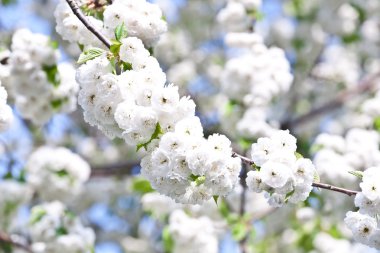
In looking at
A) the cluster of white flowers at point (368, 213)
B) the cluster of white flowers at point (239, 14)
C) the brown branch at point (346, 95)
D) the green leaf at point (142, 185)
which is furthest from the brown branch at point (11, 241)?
the brown branch at point (346, 95)

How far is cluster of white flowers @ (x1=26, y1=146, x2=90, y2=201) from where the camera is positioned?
5578 mm

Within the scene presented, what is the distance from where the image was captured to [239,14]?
5.71 m

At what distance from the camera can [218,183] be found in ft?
9.37

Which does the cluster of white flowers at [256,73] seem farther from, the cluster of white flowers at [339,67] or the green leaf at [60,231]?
the cluster of white flowers at [339,67]

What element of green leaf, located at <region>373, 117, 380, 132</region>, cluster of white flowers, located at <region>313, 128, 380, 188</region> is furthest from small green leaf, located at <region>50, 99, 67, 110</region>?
green leaf, located at <region>373, 117, 380, 132</region>

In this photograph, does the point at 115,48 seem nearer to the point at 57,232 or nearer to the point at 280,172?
the point at 280,172

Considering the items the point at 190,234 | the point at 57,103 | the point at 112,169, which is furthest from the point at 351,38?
the point at 57,103

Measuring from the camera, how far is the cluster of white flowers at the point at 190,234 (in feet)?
18.0

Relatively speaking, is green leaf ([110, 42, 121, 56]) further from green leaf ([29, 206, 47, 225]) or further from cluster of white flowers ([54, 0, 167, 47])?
green leaf ([29, 206, 47, 225])

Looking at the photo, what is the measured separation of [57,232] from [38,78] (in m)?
1.12

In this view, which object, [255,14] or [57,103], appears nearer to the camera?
[57,103]

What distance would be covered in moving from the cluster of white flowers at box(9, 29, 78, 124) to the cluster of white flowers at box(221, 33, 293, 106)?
Answer: 4.99ft

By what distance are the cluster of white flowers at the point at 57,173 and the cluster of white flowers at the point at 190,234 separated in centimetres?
76

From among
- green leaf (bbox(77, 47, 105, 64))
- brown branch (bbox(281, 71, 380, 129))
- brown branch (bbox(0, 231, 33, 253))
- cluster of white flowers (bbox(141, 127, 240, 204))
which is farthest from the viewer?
brown branch (bbox(281, 71, 380, 129))
